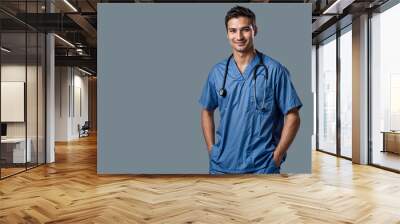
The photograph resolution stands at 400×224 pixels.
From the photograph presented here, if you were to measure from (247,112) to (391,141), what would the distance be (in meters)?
3.71

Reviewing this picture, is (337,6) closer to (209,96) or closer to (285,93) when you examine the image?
(285,93)

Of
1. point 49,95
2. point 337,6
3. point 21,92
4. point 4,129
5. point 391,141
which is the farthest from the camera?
point 49,95

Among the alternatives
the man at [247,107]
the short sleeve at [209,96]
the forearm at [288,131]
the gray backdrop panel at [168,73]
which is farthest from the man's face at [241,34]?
the forearm at [288,131]

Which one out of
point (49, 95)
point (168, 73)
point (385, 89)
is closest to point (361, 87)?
point (385, 89)

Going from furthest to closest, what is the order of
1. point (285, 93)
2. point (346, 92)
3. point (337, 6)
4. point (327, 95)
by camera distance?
point (327, 95)
point (346, 92)
point (337, 6)
point (285, 93)

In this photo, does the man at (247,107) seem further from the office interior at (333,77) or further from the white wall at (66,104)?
the white wall at (66,104)

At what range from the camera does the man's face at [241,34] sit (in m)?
6.42

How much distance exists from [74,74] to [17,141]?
10.6 m

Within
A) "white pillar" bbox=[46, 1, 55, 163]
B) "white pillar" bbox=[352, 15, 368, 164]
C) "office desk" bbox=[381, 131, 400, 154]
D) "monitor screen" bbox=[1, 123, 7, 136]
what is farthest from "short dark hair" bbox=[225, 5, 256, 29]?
"monitor screen" bbox=[1, 123, 7, 136]

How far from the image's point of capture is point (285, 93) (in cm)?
630

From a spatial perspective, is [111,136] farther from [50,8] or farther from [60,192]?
[50,8]

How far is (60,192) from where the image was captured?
575 cm

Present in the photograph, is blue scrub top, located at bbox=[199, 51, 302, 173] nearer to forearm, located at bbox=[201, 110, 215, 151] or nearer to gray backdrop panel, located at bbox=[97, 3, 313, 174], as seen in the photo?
forearm, located at bbox=[201, 110, 215, 151]

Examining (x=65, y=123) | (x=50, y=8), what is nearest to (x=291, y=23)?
(x=50, y=8)
